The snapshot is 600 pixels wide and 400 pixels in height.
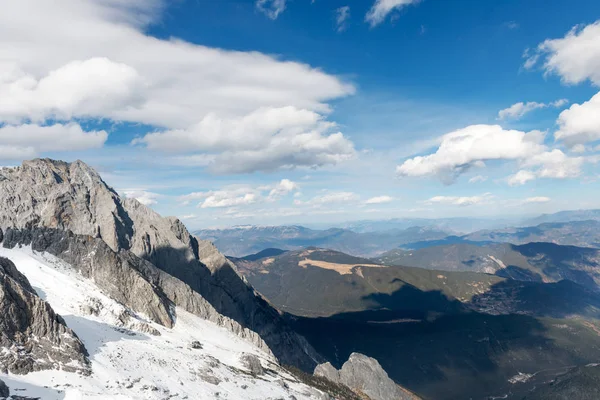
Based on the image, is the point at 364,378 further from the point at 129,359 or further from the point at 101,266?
the point at 129,359

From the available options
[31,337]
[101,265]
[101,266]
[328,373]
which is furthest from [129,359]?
[328,373]

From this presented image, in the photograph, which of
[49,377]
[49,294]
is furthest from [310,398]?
[49,294]

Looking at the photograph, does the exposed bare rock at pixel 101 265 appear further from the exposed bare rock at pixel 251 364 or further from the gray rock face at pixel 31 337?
the gray rock face at pixel 31 337

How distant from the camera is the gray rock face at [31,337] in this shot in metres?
61.3

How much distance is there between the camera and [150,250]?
196m

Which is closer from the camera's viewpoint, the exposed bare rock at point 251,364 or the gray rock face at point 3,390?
the gray rock face at point 3,390

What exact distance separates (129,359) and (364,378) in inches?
4876

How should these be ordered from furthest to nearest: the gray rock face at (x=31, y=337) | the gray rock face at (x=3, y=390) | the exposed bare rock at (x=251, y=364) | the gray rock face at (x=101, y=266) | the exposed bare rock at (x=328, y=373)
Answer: the exposed bare rock at (x=328, y=373) < the gray rock face at (x=101, y=266) < the exposed bare rock at (x=251, y=364) < the gray rock face at (x=31, y=337) < the gray rock face at (x=3, y=390)

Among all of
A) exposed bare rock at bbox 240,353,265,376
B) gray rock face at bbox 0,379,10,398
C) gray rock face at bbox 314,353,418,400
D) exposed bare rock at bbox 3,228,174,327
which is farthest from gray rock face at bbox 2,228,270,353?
gray rock face at bbox 314,353,418,400

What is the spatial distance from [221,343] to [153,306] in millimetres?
27324

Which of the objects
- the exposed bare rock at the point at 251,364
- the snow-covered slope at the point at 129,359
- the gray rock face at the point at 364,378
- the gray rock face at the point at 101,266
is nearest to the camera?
the snow-covered slope at the point at 129,359

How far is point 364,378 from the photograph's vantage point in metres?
173

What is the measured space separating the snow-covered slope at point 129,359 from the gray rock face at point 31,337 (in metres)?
2.39

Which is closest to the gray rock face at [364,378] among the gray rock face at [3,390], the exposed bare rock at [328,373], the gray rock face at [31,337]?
the exposed bare rock at [328,373]
